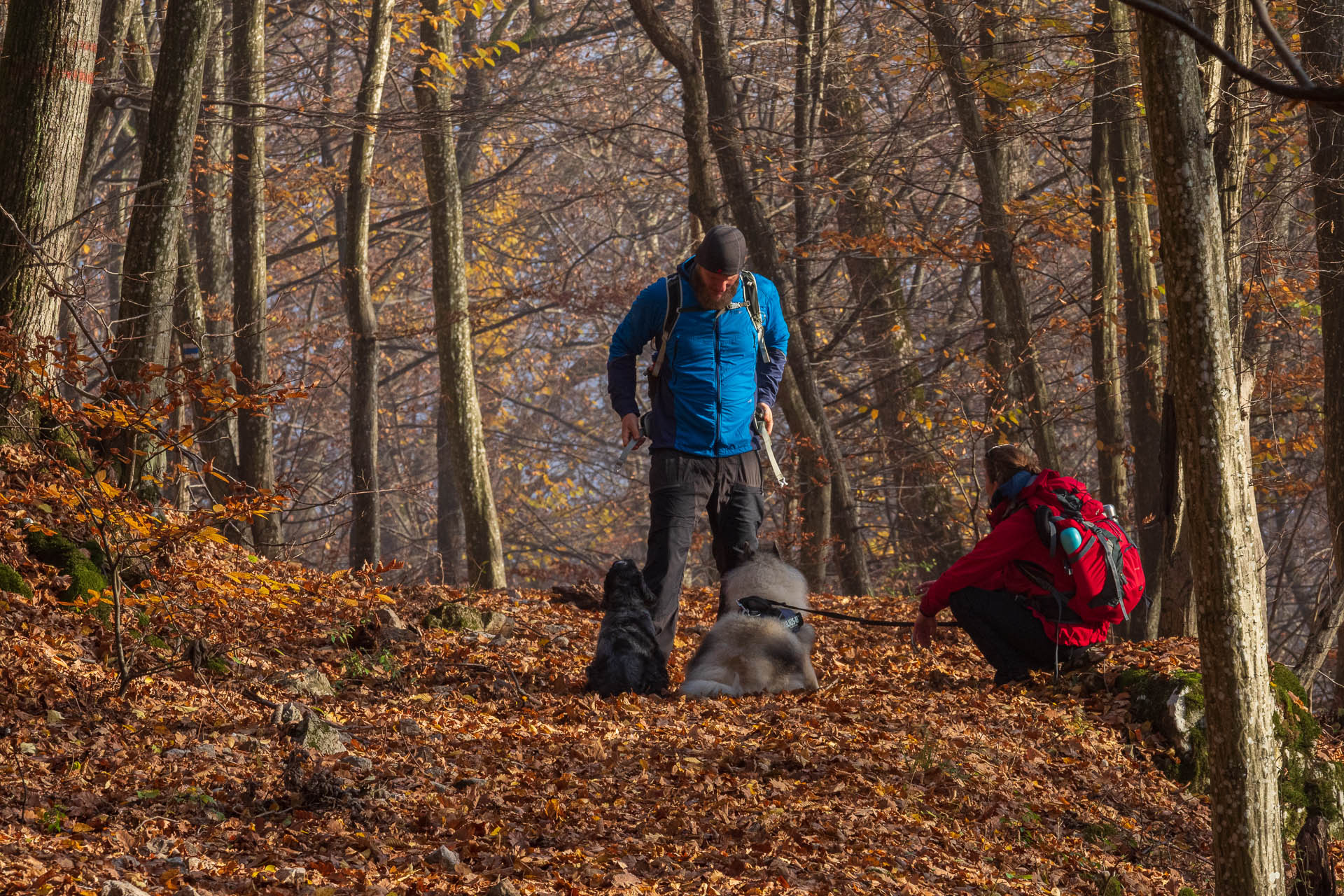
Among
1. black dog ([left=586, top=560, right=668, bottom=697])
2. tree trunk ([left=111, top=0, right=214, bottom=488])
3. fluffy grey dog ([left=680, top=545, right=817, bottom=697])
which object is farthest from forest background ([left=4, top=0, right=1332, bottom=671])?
fluffy grey dog ([left=680, top=545, right=817, bottom=697])

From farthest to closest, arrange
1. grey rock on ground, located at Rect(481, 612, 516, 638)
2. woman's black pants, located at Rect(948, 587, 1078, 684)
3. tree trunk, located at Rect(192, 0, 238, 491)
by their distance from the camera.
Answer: tree trunk, located at Rect(192, 0, 238, 491), grey rock on ground, located at Rect(481, 612, 516, 638), woman's black pants, located at Rect(948, 587, 1078, 684)

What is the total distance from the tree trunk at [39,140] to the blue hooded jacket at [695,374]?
3259 mm

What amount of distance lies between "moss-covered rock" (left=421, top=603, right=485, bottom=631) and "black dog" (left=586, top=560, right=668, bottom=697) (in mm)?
1504

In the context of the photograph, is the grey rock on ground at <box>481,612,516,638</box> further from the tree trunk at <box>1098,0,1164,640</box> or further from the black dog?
the tree trunk at <box>1098,0,1164,640</box>

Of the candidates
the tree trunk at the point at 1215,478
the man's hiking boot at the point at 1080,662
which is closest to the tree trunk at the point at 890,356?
the man's hiking boot at the point at 1080,662

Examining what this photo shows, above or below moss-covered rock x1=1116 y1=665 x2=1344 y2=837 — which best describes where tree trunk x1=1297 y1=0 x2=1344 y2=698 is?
above

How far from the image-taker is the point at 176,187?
22.2 feet

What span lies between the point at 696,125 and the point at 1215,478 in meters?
7.68

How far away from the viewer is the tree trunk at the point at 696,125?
10578 mm

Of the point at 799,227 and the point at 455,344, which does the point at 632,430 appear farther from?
the point at 799,227

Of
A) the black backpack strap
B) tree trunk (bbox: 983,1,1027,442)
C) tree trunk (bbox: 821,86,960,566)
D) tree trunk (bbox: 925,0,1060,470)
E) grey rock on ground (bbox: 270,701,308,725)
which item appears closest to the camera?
grey rock on ground (bbox: 270,701,308,725)

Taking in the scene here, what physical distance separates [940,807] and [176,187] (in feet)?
19.0

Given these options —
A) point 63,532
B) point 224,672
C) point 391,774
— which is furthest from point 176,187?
point 391,774

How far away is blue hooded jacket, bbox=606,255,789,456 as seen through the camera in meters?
5.89
